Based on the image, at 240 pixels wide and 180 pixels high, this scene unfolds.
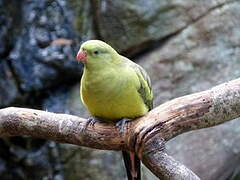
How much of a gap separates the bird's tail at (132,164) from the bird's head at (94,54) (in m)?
0.59

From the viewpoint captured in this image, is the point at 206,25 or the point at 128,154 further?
the point at 206,25

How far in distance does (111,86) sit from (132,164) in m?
0.52

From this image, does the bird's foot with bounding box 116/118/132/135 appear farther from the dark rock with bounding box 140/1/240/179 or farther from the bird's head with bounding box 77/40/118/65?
the dark rock with bounding box 140/1/240/179

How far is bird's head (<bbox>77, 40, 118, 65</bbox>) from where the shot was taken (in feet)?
10.0

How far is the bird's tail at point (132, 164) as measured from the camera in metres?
3.15

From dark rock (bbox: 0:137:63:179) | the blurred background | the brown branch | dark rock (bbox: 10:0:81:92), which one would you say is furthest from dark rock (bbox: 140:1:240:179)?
the brown branch

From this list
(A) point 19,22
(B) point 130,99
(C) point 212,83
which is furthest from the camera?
(A) point 19,22

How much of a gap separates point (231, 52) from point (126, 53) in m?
1.07

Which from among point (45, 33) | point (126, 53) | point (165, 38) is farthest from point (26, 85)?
point (165, 38)

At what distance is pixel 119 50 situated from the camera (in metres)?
5.30

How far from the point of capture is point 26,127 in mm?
3172

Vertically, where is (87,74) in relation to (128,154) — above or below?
above

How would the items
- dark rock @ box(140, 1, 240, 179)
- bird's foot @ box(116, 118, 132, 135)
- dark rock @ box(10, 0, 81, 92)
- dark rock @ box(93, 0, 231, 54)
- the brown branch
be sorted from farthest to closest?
dark rock @ box(10, 0, 81, 92)
dark rock @ box(93, 0, 231, 54)
dark rock @ box(140, 1, 240, 179)
bird's foot @ box(116, 118, 132, 135)
the brown branch

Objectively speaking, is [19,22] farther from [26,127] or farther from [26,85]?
[26,127]
